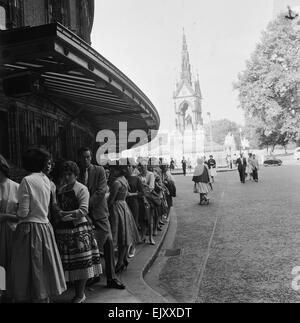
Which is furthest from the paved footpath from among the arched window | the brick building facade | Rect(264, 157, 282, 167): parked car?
Rect(264, 157, 282, 167): parked car

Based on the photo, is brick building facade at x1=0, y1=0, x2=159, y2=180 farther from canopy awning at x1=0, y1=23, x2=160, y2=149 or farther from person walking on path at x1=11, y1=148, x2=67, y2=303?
person walking on path at x1=11, y1=148, x2=67, y2=303

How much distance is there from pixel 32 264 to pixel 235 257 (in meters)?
3.95

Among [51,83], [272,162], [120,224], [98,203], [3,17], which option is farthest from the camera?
[272,162]

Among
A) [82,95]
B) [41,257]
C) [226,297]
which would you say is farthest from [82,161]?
[82,95]

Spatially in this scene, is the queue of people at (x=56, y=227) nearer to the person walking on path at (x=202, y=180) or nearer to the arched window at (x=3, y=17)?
the arched window at (x=3, y=17)

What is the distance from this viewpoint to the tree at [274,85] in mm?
30312

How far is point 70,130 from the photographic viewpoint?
10312 millimetres

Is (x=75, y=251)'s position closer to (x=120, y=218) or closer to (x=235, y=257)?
(x=120, y=218)

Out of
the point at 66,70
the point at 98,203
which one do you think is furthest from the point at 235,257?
the point at 66,70

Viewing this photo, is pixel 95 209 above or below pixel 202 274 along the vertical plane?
above

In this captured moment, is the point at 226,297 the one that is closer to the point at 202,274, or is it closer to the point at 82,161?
the point at 202,274

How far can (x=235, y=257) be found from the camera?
270 inches

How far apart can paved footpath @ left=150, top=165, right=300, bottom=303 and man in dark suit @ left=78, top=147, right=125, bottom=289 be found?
786 millimetres

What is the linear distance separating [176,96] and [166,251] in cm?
7991
